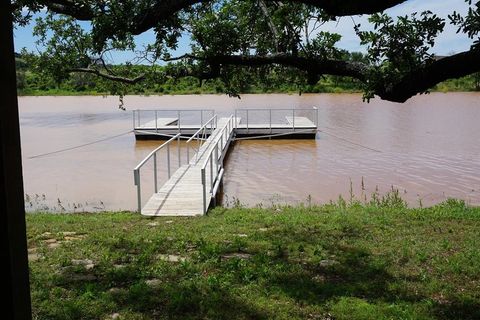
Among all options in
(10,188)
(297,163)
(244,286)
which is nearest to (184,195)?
(244,286)

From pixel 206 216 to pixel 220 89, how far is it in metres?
2.53

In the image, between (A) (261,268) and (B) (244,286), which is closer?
(B) (244,286)

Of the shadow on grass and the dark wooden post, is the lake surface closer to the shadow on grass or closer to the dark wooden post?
the shadow on grass

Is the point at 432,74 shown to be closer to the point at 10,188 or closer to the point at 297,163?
the point at 10,188

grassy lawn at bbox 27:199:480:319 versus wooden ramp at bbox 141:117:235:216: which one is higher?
grassy lawn at bbox 27:199:480:319

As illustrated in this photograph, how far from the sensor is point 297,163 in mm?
15289

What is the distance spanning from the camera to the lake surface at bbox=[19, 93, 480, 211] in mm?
11125

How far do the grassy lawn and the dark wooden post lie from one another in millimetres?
2174

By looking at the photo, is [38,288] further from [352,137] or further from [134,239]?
[352,137]

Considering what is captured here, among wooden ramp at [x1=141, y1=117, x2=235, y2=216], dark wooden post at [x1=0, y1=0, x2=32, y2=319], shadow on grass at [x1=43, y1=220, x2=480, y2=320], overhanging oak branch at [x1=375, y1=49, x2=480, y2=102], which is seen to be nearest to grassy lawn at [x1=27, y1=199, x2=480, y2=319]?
shadow on grass at [x1=43, y1=220, x2=480, y2=320]

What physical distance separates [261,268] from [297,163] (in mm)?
10856

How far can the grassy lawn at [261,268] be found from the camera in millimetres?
3691

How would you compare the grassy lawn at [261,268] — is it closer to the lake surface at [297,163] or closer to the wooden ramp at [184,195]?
the wooden ramp at [184,195]

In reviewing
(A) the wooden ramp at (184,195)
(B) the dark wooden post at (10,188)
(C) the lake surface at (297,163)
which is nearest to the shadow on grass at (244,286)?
(B) the dark wooden post at (10,188)
